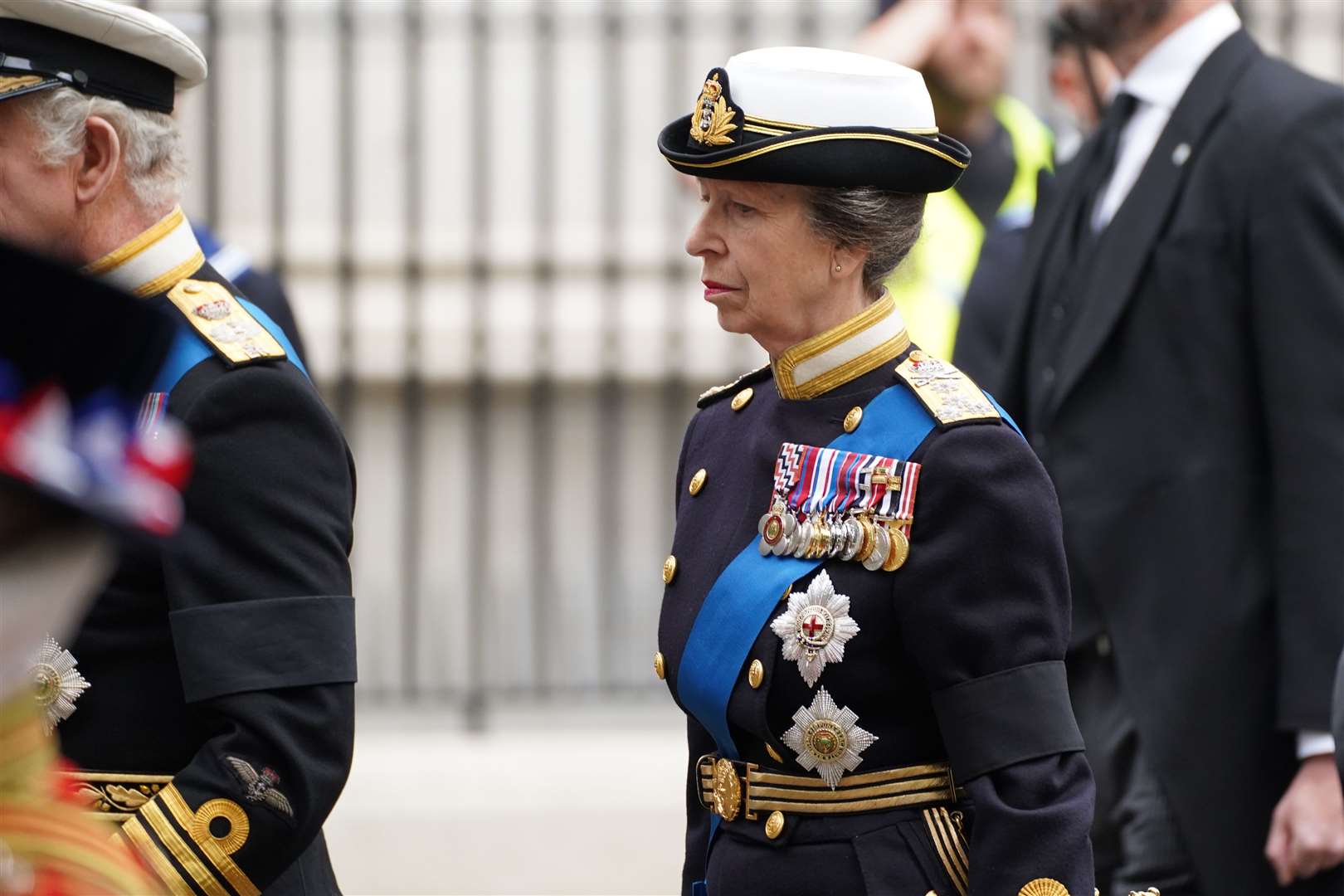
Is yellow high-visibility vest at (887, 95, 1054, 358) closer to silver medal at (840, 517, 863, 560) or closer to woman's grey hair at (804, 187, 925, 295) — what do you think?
woman's grey hair at (804, 187, 925, 295)

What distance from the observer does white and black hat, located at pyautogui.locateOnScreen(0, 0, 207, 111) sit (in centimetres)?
260

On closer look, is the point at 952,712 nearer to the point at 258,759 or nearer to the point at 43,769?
the point at 258,759

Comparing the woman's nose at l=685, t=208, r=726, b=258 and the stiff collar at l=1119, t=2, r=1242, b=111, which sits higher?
the stiff collar at l=1119, t=2, r=1242, b=111

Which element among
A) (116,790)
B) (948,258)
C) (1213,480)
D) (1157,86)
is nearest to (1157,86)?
(1157,86)

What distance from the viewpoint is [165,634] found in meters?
2.61

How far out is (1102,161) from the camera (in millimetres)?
4105

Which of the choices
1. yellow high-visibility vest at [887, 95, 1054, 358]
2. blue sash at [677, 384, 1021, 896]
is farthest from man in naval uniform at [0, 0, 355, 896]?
yellow high-visibility vest at [887, 95, 1054, 358]

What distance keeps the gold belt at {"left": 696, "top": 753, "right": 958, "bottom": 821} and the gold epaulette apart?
31.6 inches

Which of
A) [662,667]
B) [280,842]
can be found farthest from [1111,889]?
[280,842]

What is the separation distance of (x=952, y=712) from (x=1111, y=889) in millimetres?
1463

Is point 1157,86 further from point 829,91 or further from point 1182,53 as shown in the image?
point 829,91

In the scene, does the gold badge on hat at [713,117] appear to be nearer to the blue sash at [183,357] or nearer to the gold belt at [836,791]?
the blue sash at [183,357]

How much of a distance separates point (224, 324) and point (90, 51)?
385mm

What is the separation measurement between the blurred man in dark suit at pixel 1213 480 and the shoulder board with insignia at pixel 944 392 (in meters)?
1.09
